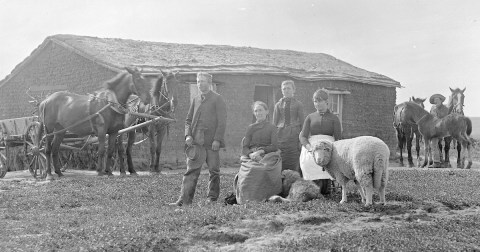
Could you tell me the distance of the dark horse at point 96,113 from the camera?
15156mm

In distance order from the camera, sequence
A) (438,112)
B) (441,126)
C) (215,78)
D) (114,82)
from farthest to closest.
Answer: (215,78) < (438,112) < (441,126) < (114,82)

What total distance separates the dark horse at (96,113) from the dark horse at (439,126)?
10311 millimetres

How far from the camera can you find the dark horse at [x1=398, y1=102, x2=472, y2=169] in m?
19.9

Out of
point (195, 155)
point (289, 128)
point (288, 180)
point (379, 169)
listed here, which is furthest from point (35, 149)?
point (379, 169)

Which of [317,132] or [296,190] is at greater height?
[317,132]

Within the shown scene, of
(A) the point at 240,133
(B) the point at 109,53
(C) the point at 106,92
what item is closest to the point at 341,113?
(A) the point at 240,133

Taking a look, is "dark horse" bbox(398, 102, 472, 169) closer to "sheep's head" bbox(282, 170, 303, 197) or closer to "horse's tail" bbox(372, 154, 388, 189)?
"sheep's head" bbox(282, 170, 303, 197)

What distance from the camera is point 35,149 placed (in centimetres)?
1565

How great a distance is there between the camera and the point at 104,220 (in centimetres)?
799

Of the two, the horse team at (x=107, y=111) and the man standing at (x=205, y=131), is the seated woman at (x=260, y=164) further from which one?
the horse team at (x=107, y=111)

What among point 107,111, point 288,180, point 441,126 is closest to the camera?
point 288,180

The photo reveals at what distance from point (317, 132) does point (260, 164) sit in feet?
3.88

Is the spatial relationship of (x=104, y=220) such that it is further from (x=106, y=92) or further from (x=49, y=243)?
(x=106, y=92)

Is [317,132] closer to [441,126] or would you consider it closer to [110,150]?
[110,150]
